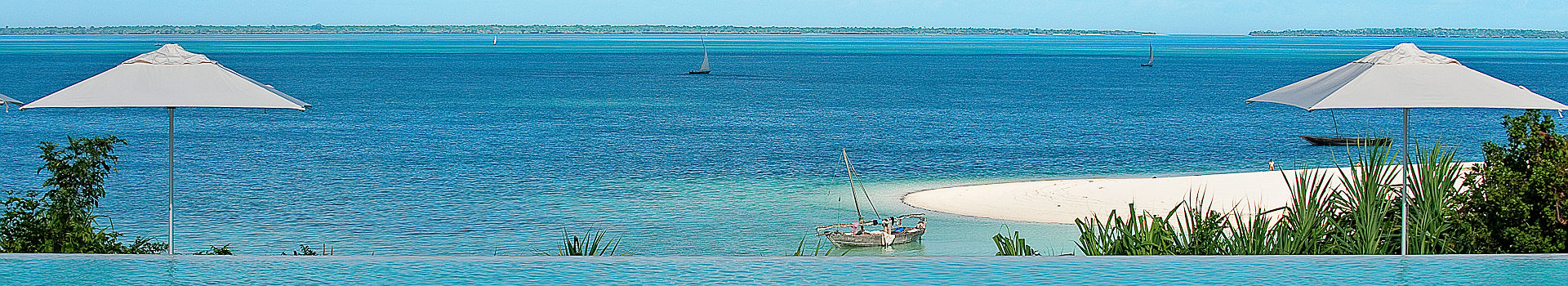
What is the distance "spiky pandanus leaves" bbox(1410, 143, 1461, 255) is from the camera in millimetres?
7246

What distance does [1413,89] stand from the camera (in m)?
6.52

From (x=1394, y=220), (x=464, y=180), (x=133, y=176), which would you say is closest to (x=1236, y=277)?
(x=1394, y=220)

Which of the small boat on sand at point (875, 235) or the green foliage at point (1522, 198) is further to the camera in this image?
the small boat on sand at point (875, 235)

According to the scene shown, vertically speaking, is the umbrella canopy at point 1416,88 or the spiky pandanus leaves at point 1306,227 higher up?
the umbrella canopy at point 1416,88

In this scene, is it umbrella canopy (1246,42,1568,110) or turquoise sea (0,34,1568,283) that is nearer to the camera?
umbrella canopy (1246,42,1568,110)

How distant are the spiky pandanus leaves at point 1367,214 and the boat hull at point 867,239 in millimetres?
8409

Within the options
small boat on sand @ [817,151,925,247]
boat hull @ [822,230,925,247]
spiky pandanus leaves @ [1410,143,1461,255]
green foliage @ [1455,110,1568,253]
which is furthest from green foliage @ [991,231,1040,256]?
boat hull @ [822,230,925,247]

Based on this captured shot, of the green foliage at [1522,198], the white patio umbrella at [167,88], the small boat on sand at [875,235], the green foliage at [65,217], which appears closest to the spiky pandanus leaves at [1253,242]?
the green foliage at [1522,198]

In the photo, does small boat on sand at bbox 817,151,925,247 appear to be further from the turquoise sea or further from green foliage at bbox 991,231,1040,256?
green foliage at bbox 991,231,1040,256

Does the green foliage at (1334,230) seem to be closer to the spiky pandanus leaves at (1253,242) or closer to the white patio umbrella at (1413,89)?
the spiky pandanus leaves at (1253,242)

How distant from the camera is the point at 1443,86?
6449mm

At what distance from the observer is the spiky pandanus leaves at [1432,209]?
285 inches

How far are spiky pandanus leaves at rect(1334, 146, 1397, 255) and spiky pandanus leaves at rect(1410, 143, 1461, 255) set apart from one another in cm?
14

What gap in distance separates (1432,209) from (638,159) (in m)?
24.8
